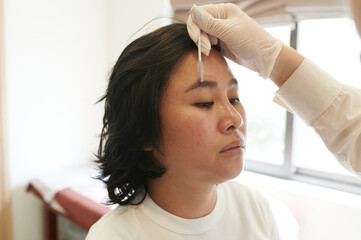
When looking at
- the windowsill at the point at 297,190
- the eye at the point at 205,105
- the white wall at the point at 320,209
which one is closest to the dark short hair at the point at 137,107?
the eye at the point at 205,105

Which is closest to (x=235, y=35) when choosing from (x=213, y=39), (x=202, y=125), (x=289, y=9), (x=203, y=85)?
(x=213, y=39)

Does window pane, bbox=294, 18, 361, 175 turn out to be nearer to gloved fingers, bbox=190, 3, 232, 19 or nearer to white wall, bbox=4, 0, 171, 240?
white wall, bbox=4, 0, 171, 240

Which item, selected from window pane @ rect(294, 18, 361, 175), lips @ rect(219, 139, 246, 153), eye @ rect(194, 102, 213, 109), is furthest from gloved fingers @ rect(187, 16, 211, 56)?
window pane @ rect(294, 18, 361, 175)

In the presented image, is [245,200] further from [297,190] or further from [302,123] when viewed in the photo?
[302,123]

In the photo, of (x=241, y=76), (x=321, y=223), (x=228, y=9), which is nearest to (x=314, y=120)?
(x=228, y=9)

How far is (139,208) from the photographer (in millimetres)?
910

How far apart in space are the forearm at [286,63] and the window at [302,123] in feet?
3.68

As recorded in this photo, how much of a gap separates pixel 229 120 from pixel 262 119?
1782 millimetres

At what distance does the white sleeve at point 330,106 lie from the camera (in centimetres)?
89

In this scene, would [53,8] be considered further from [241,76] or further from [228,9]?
[228,9]

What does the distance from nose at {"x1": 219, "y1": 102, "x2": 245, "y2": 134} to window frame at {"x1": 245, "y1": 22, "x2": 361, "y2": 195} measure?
146 centimetres

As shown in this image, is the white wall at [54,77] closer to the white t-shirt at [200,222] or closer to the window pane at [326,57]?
the window pane at [326,57]

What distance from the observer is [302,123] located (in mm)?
2260

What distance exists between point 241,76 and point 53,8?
5.62 ft
